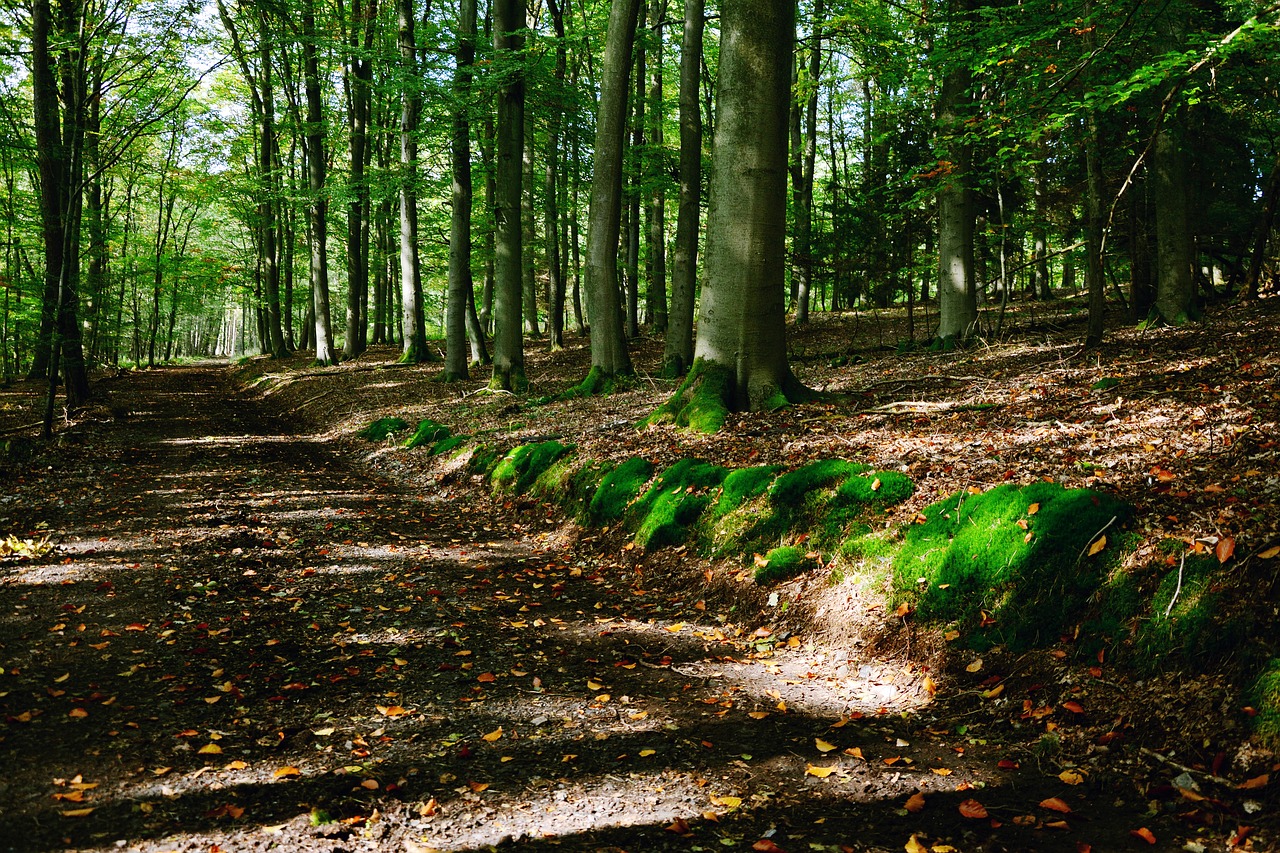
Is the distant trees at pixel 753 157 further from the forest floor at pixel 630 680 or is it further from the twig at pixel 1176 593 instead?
the twig at pixel 1176 593

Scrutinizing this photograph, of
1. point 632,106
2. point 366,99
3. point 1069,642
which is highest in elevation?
point 366,99

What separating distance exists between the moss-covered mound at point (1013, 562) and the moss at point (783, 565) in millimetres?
734

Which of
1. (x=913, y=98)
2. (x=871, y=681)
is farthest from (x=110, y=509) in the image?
(x=913, y=98)

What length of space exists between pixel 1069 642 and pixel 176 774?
4002 mm

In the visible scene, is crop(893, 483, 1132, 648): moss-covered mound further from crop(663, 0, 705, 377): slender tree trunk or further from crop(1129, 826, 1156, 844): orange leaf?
crop(663, 0, 705, 377): slender tree trunk

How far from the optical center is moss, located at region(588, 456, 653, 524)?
6.57 meters

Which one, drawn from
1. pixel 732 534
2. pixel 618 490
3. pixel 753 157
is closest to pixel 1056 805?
pixel 732 534

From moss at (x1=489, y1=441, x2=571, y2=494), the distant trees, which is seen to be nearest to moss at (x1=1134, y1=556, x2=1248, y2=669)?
the distant trees

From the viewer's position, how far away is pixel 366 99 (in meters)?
22.8

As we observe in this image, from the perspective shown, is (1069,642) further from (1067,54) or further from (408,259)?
(408,259)

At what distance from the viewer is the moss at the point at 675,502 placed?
5.81 m

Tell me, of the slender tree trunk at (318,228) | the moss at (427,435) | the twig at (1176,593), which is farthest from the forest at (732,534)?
the slender tree trunk at (318,228)

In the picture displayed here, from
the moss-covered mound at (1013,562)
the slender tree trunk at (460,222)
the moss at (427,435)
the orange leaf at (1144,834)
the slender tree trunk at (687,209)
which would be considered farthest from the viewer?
the slender tree trunk at (460,222)

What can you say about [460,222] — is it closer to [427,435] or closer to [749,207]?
[427,435]
